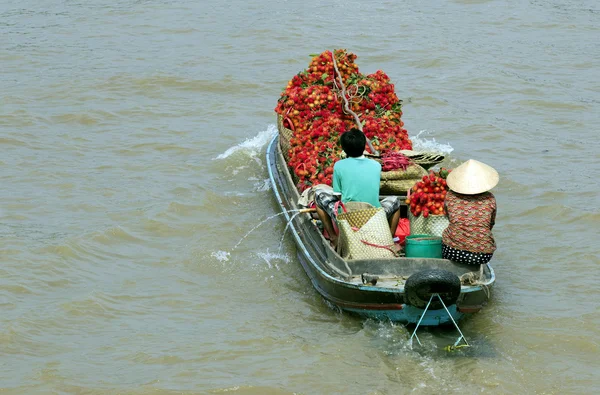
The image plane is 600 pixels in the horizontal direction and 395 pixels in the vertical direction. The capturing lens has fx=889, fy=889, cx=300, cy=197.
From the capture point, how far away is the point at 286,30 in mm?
16281

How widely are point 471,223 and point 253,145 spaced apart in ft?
17.1

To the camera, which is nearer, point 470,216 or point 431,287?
point 431,287

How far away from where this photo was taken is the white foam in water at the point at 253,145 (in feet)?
36.8

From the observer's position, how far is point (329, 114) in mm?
8953

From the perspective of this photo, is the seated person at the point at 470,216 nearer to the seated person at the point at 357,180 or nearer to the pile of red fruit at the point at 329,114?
the seated person at the point at 357,180

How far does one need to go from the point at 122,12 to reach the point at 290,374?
1231cm

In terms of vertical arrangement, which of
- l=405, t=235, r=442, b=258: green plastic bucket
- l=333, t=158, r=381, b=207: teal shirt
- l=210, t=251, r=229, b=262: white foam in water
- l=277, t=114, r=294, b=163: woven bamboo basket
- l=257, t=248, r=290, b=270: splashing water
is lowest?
l=210, t=251, r=229, b=262: white foam in water

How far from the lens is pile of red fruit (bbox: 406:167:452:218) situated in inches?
282

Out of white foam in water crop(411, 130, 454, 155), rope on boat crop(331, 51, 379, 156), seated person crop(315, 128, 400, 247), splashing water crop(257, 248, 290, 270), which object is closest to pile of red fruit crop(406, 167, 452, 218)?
seated person crop(315, 128, 400, 247)

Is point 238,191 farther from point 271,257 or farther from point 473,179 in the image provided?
point 473,179

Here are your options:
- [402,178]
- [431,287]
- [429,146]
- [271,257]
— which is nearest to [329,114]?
[402,178]

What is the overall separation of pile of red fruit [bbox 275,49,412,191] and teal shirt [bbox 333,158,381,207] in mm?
703

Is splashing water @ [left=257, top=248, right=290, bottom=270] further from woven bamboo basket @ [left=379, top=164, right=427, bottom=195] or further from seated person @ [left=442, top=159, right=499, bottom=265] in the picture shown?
seated person @ [left=442, top=159, right=499, bottom=265]

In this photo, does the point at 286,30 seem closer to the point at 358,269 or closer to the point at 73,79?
the point at 73,79
